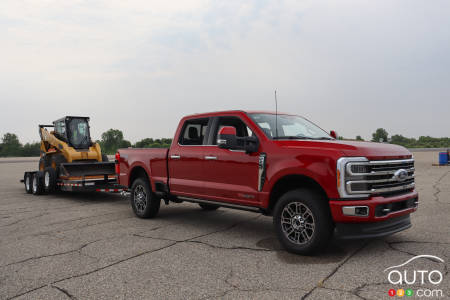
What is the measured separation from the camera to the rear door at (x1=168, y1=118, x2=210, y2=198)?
6969mm

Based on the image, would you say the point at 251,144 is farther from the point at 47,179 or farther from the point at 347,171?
the point at 47,179

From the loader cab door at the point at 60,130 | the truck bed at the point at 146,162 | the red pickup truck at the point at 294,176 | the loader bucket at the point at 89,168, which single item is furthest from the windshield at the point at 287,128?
the loader cab door at the point at 60,130

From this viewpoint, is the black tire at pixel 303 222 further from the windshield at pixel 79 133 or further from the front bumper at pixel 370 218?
the windshield at pixel 79 133

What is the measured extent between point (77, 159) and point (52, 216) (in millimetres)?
5401

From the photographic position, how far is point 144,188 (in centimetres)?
824

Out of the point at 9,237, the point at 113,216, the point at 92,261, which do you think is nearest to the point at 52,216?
the point at 113,216

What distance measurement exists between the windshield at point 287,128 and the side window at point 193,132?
1.22 meters

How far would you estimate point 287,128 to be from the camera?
21.3 feet

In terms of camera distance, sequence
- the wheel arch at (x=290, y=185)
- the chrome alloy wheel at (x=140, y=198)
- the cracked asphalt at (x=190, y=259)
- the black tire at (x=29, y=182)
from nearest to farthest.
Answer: the cracked asphalt at (x=190, y=259), the wheel arch at (x=290, y=185), the chrome alloy wheel at (x=140, y=198), the black tire at (x=29, y=182)

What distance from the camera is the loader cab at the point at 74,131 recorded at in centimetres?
1460

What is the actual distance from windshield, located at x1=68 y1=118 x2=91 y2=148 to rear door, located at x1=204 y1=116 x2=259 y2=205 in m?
9.41

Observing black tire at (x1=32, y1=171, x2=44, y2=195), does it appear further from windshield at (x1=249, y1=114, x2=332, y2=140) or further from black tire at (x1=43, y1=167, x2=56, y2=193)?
windshield at (x1=249, y1=114, x2=332, y2=140)

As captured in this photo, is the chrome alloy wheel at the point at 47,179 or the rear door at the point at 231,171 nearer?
the rear door at the point at 231,171

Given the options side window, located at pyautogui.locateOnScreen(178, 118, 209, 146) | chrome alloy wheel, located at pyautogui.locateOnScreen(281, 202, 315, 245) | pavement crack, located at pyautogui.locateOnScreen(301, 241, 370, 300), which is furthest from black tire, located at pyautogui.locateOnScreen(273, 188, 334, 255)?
side window, located at pyautogui.locateOnScreen(178, 118, 209, 146)
